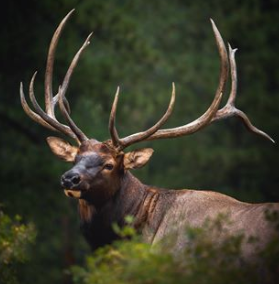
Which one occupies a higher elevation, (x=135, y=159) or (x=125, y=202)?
(x=135, y=159)

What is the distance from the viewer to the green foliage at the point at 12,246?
9.64m

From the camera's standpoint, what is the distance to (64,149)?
10.7 meters

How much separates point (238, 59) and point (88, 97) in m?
8.42

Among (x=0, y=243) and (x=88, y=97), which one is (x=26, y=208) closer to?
(x=88, y=97)

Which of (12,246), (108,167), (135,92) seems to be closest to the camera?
(12,246)

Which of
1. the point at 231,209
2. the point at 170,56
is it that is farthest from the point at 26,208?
the point at 231,209

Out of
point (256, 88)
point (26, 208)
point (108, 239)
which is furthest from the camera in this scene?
point (256, 88)

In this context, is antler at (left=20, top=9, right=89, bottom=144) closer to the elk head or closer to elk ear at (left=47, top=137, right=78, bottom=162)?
the elk head

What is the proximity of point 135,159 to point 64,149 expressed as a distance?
79 centimetres

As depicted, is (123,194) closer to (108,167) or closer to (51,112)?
(108,167)

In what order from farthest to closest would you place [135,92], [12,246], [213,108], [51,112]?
[135,92]
[51,112]
[213,108]
[12,246]

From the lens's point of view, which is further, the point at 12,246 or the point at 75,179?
the point at 12,246

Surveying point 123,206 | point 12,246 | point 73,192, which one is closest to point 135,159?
point 123,206

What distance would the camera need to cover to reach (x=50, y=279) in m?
20.5
